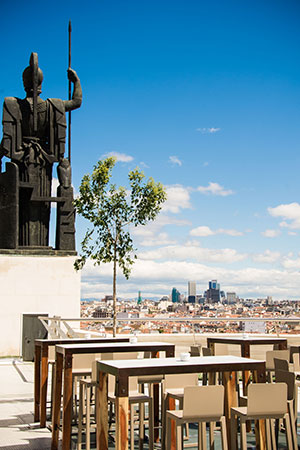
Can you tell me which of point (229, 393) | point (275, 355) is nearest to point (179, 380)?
point (229, 393)

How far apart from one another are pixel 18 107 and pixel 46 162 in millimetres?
1513

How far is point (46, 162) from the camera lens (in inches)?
551

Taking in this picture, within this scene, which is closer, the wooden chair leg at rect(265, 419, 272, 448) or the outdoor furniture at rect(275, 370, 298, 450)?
the wooden chair leg at rect(265, 419, 272, 448)

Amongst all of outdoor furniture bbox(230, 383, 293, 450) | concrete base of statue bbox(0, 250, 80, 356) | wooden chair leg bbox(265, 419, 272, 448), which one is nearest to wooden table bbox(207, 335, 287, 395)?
wooden chair leg bbox(265, 419, 272, 448)

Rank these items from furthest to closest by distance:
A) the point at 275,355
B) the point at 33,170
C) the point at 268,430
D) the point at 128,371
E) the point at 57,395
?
the point at 33,170 → the point at 275,355 → the point at 57,395 → the point at 268,430 → the point at 128,371

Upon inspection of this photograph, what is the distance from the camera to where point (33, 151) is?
45.2ft

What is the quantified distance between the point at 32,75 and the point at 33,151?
6.36ft

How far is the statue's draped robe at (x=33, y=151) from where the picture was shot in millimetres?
13578

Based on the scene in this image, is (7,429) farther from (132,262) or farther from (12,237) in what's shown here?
(12,237)

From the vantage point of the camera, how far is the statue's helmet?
45.4ft

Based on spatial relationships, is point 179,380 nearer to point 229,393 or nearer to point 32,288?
point 229,393

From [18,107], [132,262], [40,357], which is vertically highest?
[18,107]

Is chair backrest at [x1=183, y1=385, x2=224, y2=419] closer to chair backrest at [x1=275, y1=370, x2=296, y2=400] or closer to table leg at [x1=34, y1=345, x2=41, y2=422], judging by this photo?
chair backrest at [x1=275, y1=370, x2=296, y2=400]

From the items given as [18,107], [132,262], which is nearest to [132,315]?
[132,262]
